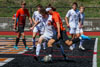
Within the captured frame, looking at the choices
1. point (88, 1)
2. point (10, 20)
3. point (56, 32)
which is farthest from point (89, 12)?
point (56, 32)

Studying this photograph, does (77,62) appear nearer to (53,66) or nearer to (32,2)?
(53,66)

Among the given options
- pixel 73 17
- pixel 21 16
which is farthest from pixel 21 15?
pixel 73 17

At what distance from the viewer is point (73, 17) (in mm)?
14906

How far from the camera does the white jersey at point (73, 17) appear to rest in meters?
14.9

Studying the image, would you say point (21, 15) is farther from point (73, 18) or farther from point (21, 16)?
point (73, 18)

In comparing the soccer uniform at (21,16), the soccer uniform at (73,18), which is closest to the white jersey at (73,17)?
the soccer uniform at (73,18)

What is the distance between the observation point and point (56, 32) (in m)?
11.2

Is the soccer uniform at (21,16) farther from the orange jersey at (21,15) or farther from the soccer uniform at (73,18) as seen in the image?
the soccer uniform at (73,18)

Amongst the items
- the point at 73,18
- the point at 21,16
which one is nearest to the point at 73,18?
the point at 73,18

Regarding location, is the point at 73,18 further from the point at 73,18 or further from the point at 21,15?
the point at 21,15

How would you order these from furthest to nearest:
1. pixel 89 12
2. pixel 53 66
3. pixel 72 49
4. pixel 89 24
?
pixel 89 12 < pixel 89 24 < pixel 72 49 < pixel 53 66

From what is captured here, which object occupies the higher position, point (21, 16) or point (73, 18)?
point (21, 16)

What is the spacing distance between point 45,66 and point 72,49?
507 centimetres

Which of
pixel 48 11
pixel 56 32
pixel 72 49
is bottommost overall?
pixel 72 49
